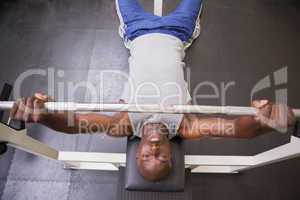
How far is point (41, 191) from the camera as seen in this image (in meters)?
1.67

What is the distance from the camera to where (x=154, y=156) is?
110cm

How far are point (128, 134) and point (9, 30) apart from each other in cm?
144

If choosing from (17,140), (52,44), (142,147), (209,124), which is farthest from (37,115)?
(52,44)

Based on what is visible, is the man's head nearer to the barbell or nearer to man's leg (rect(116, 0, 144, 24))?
the barbell

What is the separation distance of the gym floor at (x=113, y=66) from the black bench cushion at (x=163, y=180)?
48 cm

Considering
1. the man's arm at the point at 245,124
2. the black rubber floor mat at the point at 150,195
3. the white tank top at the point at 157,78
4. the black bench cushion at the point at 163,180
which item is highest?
the white tank top at the point at 157,78

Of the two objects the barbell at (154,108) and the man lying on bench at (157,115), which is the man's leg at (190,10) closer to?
the man lying on bench at (157,115)

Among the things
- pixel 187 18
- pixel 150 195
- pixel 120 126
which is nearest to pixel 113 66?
pixel 187 18

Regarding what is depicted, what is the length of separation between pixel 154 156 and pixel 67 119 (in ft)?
1.21

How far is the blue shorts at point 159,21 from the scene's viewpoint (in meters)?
1.61

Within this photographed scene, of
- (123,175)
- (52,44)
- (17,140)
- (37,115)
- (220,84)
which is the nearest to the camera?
(37,115)

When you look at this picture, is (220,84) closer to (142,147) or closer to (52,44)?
(142,147)

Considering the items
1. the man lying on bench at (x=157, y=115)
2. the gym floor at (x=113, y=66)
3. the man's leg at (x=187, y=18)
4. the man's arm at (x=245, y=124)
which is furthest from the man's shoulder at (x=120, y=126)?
the man's leg at (x=187, y=18)

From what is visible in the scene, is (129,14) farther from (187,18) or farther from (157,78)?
(157,78)
